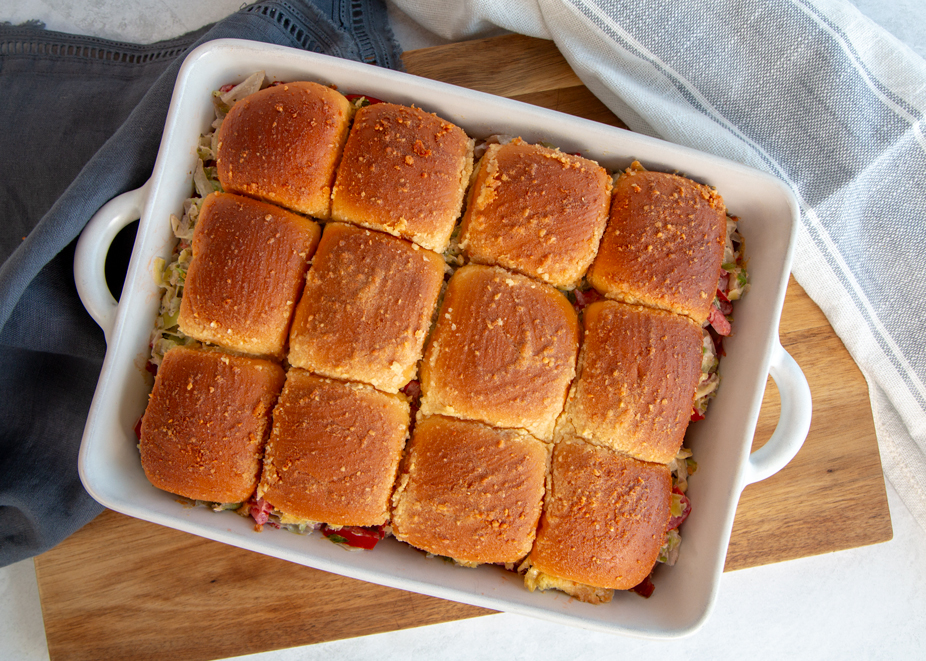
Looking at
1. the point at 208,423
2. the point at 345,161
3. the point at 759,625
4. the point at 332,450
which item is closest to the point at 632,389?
the point at 332,450

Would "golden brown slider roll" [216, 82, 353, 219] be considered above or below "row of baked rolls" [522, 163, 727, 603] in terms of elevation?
above

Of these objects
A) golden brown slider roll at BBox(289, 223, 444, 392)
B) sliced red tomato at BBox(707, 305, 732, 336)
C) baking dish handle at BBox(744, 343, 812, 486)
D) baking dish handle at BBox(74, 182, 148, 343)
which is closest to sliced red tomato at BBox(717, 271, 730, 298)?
sliced red tomato at BBox(707, 305, 732, 336)

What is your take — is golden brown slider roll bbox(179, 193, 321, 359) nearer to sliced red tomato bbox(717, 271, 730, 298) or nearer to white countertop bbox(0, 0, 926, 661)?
white countertop bbox(0, 0, 926, 661)

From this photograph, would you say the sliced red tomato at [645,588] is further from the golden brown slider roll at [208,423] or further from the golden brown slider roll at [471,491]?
the golden brown slider roll at [208,423]

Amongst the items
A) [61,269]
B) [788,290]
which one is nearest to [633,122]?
[788,290]

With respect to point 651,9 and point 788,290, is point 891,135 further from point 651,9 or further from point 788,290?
point 651,9

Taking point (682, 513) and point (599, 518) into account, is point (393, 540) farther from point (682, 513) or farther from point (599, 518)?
point (682, 513)
